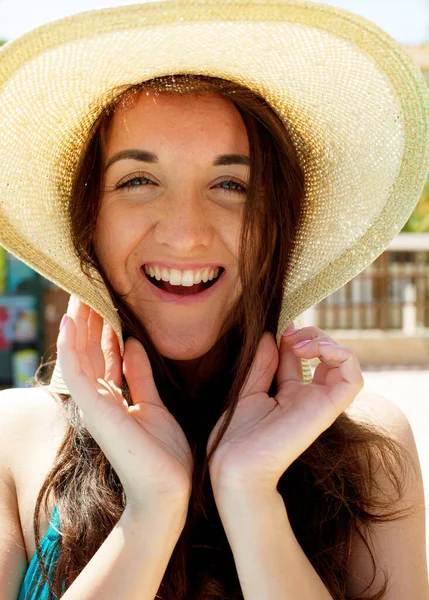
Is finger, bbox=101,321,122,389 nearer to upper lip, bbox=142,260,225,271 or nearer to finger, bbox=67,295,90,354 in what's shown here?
finger, bbox=67,295,90,354

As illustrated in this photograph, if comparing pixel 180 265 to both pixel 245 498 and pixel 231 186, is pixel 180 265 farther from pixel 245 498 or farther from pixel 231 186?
pixel 245 498

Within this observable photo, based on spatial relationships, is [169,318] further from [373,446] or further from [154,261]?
[373,446]

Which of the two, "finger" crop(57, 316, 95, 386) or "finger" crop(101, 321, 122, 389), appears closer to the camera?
"finger" crop(57, 316, 95, 386)

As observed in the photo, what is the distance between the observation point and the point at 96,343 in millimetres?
1831

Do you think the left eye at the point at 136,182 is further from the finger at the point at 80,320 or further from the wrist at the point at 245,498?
the wrist at the point at 245,498

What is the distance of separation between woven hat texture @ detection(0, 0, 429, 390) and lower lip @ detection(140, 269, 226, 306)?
123 millimetres

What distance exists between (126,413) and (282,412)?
33 cm

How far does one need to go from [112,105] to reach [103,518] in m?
0.93

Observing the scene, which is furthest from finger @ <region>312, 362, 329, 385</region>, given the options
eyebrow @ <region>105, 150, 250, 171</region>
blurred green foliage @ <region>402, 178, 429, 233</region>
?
blurred green foliage @ <region>402, 178, 429, 233</region>

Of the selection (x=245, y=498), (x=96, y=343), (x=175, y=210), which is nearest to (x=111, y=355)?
(x=96, y=343)

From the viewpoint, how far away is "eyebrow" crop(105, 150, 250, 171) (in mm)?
1849

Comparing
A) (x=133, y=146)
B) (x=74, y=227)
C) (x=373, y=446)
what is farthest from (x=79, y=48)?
(x=373, y=446)

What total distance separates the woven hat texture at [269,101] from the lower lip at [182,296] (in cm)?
12

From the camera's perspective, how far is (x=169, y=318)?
77.1 inches
